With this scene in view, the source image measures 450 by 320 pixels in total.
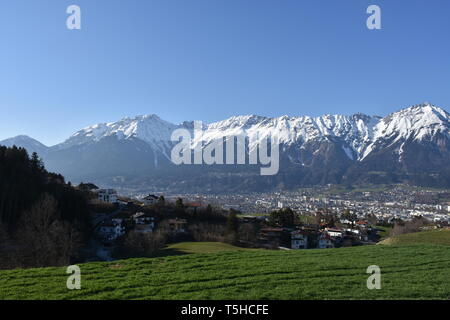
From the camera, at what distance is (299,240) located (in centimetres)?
5453

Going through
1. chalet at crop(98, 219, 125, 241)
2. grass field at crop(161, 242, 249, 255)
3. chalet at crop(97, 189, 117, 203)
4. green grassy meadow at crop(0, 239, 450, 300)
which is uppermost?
green grassy meadow at crop(0, 239, 450, 300)

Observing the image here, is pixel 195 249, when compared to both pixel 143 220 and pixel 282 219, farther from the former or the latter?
pixel 282 219

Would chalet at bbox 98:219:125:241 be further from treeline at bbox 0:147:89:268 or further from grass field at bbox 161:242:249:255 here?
grass field at bbox 161:242:249:255

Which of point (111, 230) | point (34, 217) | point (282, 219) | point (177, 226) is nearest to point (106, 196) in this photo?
point (111, 230)

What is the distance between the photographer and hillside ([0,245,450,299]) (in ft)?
37.5

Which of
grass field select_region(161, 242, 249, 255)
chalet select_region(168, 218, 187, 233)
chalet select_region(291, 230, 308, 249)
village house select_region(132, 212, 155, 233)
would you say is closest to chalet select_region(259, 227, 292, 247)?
chalet select_region(291, 230, 308, 249)

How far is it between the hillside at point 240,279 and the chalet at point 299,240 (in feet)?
116

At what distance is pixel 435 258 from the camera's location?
18578 mm

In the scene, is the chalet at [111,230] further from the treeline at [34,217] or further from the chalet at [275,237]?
the chalet at [275,237]

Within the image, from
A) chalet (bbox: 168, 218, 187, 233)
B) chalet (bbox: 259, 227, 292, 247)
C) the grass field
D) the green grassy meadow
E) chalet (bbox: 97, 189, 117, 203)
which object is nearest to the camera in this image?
the green grassy meadow

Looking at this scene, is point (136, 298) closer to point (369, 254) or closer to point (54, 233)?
point (369, 254)

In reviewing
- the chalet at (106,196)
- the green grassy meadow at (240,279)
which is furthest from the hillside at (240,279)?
the chalet at (106,196)

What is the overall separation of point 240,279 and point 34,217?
2608 centimetres
